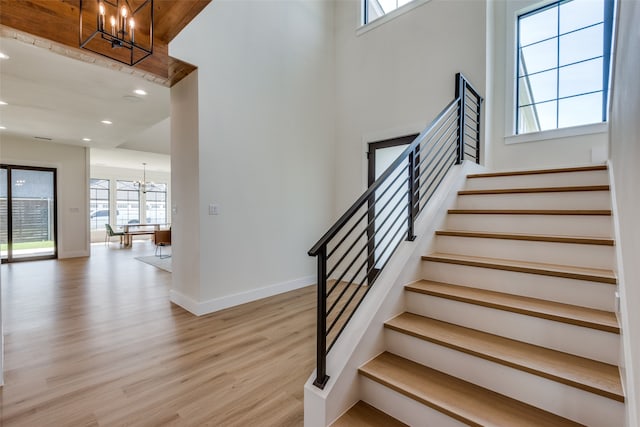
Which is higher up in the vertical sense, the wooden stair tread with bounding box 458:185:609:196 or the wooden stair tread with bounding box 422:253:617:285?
the wooden stair tread with bounding box 458:185:609:196

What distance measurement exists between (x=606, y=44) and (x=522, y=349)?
3.79 m

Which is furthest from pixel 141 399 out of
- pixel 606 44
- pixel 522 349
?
pixel 606 44

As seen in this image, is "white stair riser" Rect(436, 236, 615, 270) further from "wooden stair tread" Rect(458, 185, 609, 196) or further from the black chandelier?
the black chandelier

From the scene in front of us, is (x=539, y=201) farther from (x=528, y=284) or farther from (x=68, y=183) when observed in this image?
(x=68, y=183)

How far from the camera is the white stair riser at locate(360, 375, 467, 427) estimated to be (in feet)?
4.64

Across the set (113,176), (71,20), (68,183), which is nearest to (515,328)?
(71,20)

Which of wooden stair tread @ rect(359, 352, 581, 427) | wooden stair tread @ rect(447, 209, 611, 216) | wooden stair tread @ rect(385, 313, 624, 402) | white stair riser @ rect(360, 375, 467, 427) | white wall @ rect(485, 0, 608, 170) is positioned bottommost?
white stair riser @ rect(360, 375, 467, 427)

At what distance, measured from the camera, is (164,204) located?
1327 centimetres

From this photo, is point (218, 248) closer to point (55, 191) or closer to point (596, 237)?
point (596, 237)

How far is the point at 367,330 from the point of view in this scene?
1.74 meters

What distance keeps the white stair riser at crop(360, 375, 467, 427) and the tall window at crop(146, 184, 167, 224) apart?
1356 cm

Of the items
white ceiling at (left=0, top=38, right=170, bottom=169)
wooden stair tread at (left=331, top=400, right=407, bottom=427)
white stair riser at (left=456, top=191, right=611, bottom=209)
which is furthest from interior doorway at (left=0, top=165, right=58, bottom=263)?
white stair riser at (left=456, top=191, right=611, bottom=209)

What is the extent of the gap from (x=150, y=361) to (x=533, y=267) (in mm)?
2915

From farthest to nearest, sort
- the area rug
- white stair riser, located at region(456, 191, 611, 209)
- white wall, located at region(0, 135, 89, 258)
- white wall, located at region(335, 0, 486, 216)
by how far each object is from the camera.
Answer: white wall, located at region(0, 135, 89, 258), the area rug, white wall, located at region(335, 0, 486, 216), white stair riser, located at region(456, 191, 611, 209)
